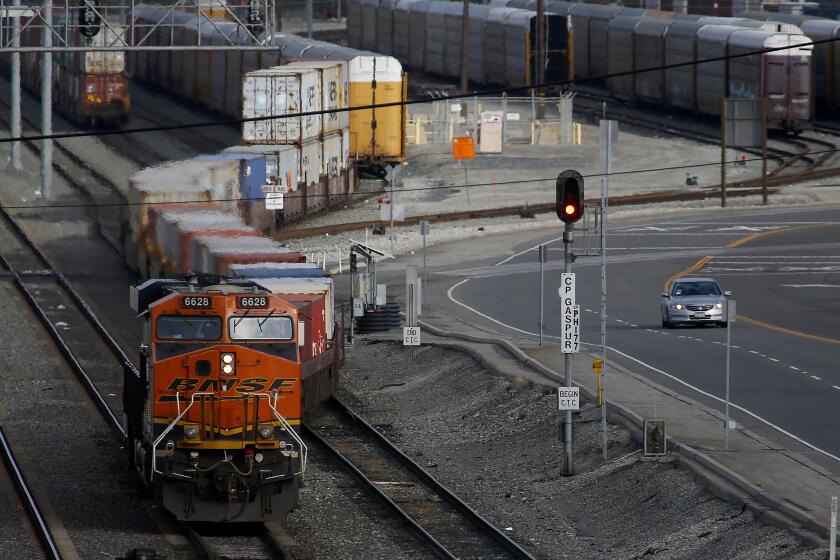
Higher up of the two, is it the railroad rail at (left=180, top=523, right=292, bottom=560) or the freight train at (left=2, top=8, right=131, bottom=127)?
the freight train at (left=2, top=8, right=131, bottom=127)

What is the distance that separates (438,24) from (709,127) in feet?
68.6

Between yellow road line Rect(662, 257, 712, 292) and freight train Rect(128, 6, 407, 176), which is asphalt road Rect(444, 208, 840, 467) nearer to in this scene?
yellow road line Rect(662, 257, 712, 292)

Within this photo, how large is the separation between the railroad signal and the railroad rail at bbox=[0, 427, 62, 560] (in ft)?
30.5

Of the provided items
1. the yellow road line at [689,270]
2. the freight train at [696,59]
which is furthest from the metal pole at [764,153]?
the yellow road line at [689,270]

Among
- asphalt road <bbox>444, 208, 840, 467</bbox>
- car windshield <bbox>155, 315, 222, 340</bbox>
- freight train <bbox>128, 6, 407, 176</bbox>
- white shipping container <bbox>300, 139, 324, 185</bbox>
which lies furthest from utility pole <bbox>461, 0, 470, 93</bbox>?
car windshield <bbox>155, 315, 222, 340</bbox>

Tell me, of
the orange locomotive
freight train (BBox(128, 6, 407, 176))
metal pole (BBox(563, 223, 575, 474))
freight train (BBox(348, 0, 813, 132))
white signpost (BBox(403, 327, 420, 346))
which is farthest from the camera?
freight train (BBox(348, 0, 813, 132))

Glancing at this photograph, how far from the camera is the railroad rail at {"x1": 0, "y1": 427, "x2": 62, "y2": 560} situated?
21.4 metres

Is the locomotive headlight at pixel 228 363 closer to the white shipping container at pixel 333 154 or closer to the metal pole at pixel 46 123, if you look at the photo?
the metal pole at pixel 46 123

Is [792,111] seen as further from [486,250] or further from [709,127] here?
[486,250]

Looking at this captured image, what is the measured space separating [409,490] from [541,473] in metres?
2.56

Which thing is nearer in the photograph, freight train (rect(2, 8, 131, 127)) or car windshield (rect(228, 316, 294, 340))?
car windshield (rect(228, 316, 294, 340))

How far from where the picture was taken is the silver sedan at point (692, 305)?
136 ft

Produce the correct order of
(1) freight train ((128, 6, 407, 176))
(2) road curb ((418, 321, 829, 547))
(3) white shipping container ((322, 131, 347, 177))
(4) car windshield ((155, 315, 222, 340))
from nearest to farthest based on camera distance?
(2) road curb ((418, 321, 829, 547)), (4) car windshield ((155, 315, 222, 340)), (3) white shipping container ((322, 131, 347, 177)), (1) freight train ((128, 6, 407, 176))

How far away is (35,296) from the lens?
43.5 meters
